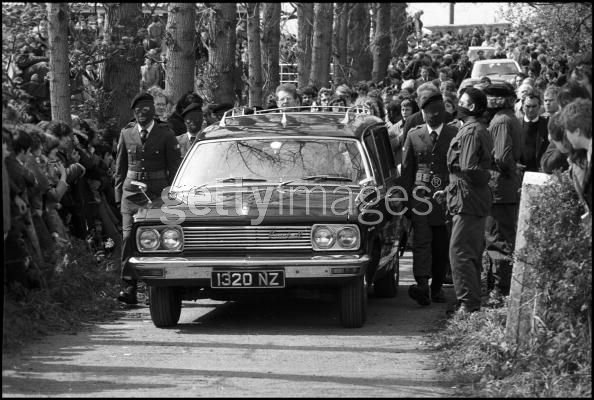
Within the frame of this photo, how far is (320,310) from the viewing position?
1162 centimetres

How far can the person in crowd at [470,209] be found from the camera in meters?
10.5

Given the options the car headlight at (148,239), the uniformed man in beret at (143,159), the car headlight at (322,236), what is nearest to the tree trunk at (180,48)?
the uniformed man in beret at (143,159)

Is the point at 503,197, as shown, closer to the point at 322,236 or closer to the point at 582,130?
the point at 322,236

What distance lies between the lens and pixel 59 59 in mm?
13695

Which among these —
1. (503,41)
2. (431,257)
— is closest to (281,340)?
(431,257)

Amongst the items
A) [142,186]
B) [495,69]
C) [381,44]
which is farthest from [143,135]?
[381,44]

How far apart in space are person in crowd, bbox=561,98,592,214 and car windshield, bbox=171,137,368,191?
3387mm

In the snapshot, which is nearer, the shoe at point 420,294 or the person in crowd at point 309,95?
the shoe at point 420,294

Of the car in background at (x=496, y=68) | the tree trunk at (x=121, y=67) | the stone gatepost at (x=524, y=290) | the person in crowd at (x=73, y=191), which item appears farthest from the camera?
the car in background at (x=496, y=68)

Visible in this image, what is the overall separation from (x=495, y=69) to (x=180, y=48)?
20837 mm

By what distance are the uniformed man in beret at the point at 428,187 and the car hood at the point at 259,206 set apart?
1.43 m

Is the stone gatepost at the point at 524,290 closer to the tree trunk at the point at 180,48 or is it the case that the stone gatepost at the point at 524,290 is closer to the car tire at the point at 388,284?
the car tire at the point at 388,284

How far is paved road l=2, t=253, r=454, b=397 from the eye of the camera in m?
8.00

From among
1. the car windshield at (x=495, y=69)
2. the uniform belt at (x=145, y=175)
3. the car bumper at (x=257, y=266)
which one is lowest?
the car windshield at (x=495, y=69)
